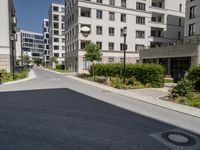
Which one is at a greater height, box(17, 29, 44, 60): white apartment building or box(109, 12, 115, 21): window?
box(17, 29, 44, 60): white apartment building

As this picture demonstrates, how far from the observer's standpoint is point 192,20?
34.3 m

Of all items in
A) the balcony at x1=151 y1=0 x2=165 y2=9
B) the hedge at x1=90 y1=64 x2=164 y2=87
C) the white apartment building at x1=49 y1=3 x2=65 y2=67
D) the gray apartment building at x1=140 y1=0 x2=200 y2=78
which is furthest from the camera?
the white apartment building at x1=49 y1=3 x2=65 y2=67

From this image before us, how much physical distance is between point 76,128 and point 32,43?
140m

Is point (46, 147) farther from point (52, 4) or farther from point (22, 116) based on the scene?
point (52, 4)

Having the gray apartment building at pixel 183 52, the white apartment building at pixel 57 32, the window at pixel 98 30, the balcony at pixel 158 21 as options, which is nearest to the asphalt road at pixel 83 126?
the gray apartment building at pixel 183 52

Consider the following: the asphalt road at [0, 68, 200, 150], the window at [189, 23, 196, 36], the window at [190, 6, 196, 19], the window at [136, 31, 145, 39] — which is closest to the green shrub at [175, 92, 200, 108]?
the asphalt road at [0, 68, 200, 150]

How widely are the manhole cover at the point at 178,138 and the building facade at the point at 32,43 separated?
424 feet

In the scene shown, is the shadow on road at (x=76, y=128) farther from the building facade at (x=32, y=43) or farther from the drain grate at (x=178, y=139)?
the building facade at (x=32, y=43)

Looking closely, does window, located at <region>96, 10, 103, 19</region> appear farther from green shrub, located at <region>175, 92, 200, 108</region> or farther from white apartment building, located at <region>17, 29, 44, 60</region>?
white apartment building, located at <region>17, 29, 44, 60</region>

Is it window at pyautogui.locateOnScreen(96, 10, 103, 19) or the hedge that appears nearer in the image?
the hedge

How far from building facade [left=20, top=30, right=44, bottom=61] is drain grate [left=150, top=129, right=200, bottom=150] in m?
129

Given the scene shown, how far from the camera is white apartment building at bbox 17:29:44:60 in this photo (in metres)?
128

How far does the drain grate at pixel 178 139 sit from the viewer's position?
4.84 meters

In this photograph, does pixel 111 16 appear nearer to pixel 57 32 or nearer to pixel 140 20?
pixel 140 20
